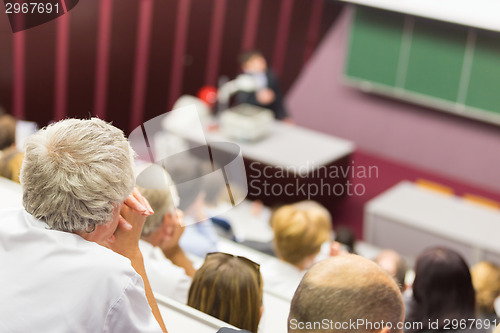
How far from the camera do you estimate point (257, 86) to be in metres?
5.60

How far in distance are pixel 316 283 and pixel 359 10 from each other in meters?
5.10

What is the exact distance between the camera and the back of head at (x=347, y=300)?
1.22 m

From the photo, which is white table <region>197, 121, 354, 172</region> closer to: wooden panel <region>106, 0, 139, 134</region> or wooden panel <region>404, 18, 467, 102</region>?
wooden panel <region>106, 0, 139, 134</region>

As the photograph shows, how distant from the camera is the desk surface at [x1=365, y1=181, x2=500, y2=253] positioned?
4.28 metres

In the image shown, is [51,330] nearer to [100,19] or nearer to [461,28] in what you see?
[100,19]

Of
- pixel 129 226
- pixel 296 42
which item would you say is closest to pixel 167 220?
pixel 129 226

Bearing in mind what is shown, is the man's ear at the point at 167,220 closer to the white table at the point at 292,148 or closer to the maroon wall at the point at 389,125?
the white table at the point at 292,148

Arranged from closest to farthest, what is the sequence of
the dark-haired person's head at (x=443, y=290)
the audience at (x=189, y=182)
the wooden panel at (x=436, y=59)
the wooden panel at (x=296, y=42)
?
the audience at (x=189, y=182) → the dark-haired person's head at (x=443, y=290) → the wooden panel at (x=436, y=59) → the wooden panel at (x=296, y=42)

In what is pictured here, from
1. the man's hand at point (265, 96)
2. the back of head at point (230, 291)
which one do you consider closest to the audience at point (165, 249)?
the back of head at point (230, 291)

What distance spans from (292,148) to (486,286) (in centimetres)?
253

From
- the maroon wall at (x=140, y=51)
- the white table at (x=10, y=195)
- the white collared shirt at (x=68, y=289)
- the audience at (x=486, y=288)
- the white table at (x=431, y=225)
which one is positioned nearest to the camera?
the white collared shirt at (x=68, y=289)

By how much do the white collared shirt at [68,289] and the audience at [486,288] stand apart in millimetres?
1565

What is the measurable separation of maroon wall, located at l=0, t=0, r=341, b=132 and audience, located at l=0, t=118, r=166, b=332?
3424 mm

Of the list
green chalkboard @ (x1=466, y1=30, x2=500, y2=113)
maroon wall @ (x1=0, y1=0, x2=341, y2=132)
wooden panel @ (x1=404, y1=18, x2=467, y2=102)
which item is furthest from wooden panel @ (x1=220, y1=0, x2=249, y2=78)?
green chalkboard @ (x1=466, y1=30, x2=500, y2=113)
